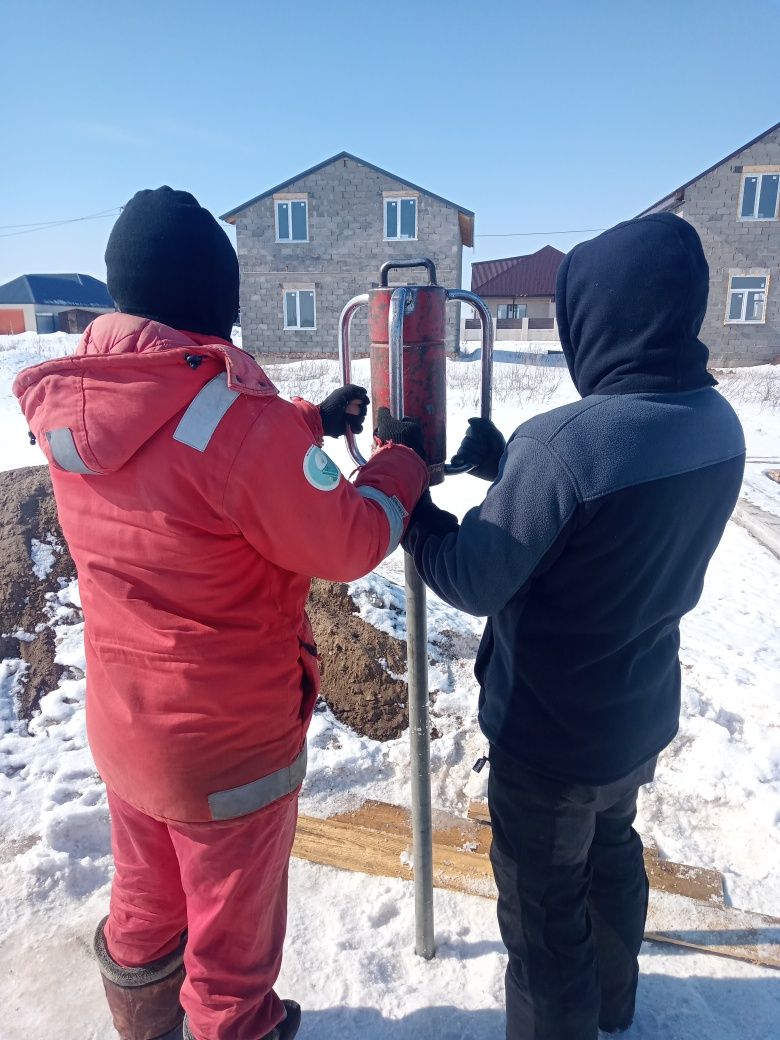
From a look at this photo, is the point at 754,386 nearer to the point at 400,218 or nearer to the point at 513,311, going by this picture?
the point at 400,218

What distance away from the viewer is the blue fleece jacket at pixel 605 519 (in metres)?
1.27

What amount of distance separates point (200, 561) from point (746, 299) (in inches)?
967

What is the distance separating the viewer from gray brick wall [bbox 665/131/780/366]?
2092 centimetres

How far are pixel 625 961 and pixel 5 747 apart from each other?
236 cm

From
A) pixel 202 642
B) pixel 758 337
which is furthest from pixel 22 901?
pixel 758 337

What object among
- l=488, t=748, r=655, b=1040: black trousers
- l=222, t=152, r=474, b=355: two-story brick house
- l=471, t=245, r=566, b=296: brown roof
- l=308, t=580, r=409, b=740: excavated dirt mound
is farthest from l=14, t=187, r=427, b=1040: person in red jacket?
l=471, t=245, r=566, b=296: brown roof

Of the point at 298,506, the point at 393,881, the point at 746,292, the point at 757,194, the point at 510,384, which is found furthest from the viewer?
the point at 746,292

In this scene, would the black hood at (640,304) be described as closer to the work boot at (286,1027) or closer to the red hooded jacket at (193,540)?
the red hooded jacket at (193,540)

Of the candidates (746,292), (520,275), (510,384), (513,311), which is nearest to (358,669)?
(510,384)

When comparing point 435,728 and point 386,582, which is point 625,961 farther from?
point 386,582

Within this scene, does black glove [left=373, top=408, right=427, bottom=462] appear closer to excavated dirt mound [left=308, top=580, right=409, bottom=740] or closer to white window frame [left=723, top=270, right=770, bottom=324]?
excavated dirt mound [left=308, top=580, right=409, bottom=740]

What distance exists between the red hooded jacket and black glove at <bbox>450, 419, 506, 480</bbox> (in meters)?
0.22

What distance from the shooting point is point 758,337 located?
2188cm

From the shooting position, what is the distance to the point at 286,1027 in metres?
1.59
